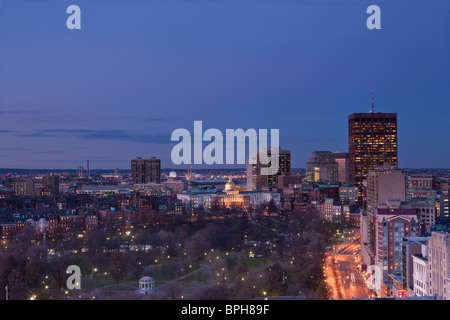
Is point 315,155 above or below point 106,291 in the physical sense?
above

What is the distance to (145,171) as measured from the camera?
70.1ft

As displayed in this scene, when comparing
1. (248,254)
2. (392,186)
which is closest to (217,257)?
(248,254)

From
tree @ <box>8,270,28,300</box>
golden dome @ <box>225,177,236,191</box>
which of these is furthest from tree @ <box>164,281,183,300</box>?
golden dome @ <box>225,177,236,191</box>

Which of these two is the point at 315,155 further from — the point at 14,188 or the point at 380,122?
the point at 14,188

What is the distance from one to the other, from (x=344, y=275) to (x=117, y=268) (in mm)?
3442

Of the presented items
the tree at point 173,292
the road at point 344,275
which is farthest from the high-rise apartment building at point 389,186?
the tree at point 173,292

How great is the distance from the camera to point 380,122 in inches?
747

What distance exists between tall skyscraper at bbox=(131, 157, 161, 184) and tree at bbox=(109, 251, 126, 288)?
1386 centimetres

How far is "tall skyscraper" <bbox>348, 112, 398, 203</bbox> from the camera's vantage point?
1892cm

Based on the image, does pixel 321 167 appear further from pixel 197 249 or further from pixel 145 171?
pixel 197 249

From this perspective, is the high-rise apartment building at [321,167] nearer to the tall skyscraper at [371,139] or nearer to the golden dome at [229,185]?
the tall skyscraper at [371,139]

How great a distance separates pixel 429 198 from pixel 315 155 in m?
13.0

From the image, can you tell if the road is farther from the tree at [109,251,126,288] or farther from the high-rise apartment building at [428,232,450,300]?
the tree at [109,251,126,288]

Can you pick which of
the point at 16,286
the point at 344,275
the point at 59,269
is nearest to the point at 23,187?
the point at 59,269
